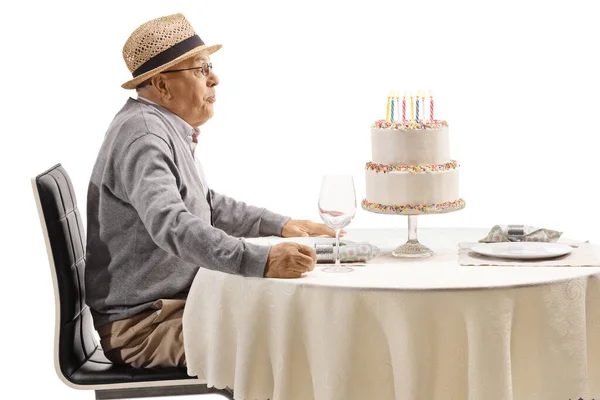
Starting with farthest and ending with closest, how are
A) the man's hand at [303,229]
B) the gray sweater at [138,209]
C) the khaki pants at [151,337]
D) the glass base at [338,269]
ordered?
1. the man's hand at [303,229]
2. the khaki pants at [151,337]
3. the gray sweater at [138,209]
4. the glass base at [338,269]

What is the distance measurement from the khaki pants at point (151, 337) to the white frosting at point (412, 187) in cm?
96

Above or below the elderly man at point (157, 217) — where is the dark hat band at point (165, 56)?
above

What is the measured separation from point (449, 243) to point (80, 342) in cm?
168

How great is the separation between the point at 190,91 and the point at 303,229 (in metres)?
0.83

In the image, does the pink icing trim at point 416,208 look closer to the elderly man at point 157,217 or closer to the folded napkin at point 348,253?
the folded napkin at point 348,253

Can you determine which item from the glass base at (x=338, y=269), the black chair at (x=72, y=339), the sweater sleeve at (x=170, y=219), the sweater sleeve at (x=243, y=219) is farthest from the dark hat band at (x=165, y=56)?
the glass base at (x=338, y=269)

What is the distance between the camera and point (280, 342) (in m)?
3.73

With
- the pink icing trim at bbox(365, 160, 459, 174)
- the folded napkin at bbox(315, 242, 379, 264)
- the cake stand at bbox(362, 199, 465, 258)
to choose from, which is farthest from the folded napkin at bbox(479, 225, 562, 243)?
the folded napkin at bbox(315, 242, 379, 264)

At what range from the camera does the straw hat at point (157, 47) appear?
441cm

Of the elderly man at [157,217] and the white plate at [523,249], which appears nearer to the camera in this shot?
the elderly man at [157,217]

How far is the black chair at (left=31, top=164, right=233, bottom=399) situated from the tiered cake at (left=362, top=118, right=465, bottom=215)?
3.60 ft

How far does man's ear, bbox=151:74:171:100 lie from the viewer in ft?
14.5

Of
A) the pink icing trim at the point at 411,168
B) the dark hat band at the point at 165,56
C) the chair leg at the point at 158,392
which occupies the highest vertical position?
the dark hat band at the point at 165,56

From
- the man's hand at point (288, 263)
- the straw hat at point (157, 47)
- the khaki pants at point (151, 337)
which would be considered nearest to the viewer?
the man's hand at point (288, 263)
